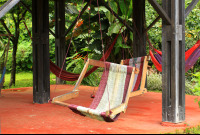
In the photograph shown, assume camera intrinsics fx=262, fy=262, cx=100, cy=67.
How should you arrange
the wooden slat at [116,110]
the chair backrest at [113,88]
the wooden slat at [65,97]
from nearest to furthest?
the wooden slat at [116,110]
the wooden slat at [65,97]
the chair backrest at [113,88]

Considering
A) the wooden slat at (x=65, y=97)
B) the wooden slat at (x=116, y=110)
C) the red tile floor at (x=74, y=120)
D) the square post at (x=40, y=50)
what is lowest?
the red tile floor at (x=74, y=120)

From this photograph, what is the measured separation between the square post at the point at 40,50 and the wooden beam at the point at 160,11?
2.46m

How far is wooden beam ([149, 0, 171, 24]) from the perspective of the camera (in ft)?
10.8

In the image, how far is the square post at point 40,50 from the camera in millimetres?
5012

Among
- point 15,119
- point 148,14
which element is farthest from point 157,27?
point 15,119

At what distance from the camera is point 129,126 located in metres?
3.38

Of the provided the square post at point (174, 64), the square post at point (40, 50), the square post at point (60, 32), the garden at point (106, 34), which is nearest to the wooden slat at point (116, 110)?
the square post at point (174, 64)

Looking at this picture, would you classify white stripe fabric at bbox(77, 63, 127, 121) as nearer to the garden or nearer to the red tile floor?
the red tile floor

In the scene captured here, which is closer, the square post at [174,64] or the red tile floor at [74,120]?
the red tile floor at [74,120]

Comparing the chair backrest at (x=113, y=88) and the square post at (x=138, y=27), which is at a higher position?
the square post at (x=138, y=27)

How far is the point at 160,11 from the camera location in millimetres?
3307

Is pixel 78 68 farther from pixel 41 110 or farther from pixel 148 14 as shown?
pixel 41 110

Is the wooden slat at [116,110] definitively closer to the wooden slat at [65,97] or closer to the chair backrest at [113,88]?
the chair backrest at [113,88]

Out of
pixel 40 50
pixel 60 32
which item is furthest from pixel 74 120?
pixel 60 32
